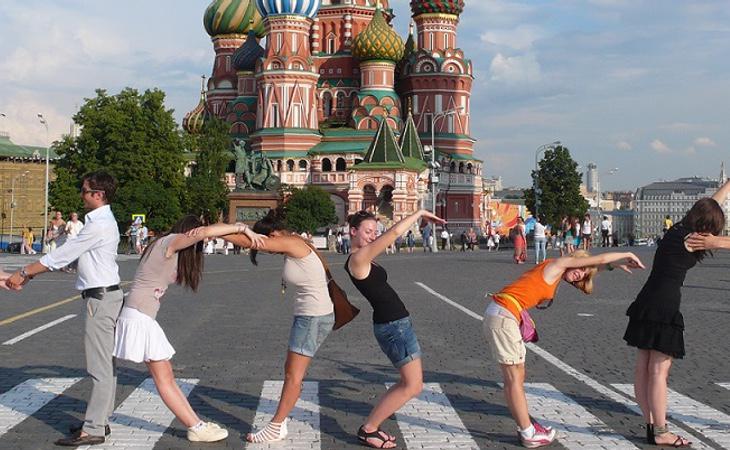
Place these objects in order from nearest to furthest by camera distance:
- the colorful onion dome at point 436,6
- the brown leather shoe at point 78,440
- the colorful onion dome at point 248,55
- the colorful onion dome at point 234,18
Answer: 1. the brown leather shoe at point 78,440
2. the colorful onion dome at point 248,55
3. the colorful onion dome at point 436,6
4. the colorful onion dome at point 234,18

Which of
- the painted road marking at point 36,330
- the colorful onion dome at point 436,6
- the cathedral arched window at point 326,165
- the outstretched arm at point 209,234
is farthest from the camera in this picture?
the colorful onion dome at point 436,6

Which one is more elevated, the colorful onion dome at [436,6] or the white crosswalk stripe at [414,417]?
the colorful onion dome at [436,6]

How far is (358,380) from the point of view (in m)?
9.36

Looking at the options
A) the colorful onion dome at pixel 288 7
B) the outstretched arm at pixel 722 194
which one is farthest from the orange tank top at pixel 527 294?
the colorful onion dome at pixel 288 7

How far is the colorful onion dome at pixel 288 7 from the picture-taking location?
260 feet

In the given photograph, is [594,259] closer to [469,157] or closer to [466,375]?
[466,375]

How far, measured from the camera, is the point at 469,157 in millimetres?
89000

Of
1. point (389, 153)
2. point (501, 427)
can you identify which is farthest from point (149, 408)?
point (389, 153)

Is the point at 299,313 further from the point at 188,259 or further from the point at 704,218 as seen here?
the point at 704,218

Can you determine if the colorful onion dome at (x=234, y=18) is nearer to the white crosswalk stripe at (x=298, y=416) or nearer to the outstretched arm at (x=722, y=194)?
the white crosswalk stripe at (x=298, y=416)

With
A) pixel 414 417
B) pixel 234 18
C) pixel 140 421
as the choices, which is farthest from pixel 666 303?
pixel 234 18

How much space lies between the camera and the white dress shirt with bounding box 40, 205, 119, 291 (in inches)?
268

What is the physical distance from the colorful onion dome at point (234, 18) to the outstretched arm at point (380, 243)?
279 ft

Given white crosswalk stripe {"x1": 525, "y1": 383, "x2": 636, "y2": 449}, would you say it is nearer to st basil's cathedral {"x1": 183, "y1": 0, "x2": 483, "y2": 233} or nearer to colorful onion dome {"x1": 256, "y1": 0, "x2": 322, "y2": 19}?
st basil's cathedral {"x1": 183, "y1": 0, "x2": 483, "y2": 233}
